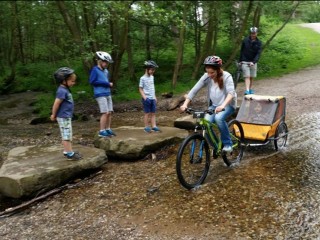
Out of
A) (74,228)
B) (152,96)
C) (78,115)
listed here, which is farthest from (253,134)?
(78,115)

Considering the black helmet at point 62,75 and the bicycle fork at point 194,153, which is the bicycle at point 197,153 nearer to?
the bicycle fork at point 194,153

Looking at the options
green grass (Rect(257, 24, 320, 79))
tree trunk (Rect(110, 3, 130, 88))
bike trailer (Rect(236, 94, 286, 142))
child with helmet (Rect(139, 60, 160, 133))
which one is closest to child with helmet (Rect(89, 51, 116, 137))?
child with helmet (Rect(139, 60, 160, 133))

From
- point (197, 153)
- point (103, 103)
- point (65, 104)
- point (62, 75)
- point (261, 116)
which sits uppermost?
point (62, 75)

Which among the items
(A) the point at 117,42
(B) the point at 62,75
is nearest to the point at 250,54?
(B) the point at 62,75

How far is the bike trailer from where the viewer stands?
6825mm

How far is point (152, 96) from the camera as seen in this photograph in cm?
780

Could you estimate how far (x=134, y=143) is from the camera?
7.20m

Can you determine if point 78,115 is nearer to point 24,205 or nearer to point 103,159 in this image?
point 103,159

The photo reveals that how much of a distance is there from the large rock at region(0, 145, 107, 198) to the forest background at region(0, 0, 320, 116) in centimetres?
431

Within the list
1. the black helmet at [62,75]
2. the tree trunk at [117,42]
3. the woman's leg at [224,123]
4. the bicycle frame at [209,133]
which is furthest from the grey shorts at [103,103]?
the tree trunk at [117,42]

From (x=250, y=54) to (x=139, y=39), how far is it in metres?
7.89

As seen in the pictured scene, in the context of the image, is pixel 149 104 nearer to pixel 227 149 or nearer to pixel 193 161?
pixel 227 149

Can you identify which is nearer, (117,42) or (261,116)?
(261,116)

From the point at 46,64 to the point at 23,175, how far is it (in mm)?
18233
